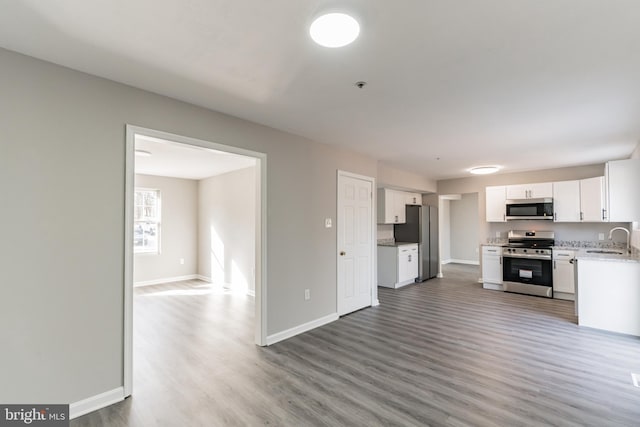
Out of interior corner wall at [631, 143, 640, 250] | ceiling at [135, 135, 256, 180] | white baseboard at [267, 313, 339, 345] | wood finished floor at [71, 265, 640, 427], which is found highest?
ceiling at [135, 135, 256, 180]

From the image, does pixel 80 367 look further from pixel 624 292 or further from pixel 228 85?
pixel 624 292

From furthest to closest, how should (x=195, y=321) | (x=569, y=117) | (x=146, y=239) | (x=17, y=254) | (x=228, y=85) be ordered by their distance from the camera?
1. (x=146, y=239)
2. (x=195, y=321)
3. (x=569, y=117)
4. (x=228, y=85)
5. (x=17, y=254)

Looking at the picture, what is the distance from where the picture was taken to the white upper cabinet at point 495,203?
6504 millimetres

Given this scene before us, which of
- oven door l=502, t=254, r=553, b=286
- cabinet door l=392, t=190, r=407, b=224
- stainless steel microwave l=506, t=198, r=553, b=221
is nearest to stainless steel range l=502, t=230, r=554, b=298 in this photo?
oven door l=502, t=254, r=553, b=286

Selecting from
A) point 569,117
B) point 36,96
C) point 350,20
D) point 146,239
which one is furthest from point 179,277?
point 569,117

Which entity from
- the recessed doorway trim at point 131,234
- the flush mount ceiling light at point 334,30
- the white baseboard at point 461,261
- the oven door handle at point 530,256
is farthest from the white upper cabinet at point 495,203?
the flush mount ceiling light at point 334,30

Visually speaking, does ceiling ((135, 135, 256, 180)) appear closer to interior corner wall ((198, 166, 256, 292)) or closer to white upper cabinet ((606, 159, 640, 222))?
interior corner wall ((198, 166, 256, 292))

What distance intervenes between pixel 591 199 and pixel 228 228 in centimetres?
723

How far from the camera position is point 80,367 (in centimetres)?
216

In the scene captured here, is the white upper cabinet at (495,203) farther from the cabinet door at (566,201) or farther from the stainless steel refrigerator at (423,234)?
the stainless steel refrigerator at (423,234)

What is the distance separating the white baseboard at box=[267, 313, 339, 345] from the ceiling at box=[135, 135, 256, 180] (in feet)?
7.34

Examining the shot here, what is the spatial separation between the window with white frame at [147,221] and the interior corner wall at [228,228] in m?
0.97

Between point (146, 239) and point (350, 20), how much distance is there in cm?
691

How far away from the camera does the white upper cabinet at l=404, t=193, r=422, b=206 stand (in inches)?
288
